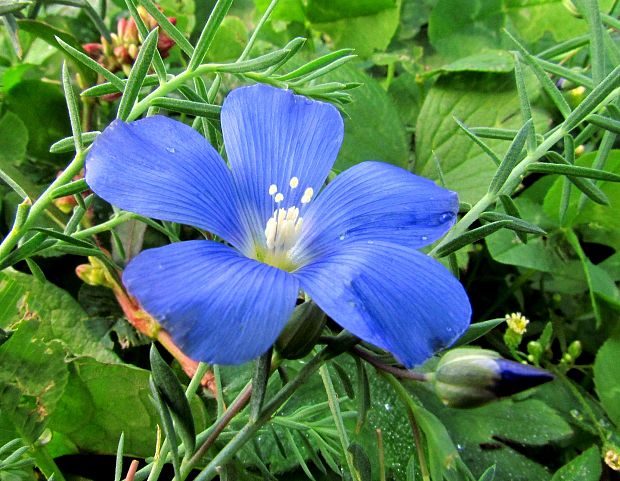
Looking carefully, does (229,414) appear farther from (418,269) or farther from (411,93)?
(411,93)

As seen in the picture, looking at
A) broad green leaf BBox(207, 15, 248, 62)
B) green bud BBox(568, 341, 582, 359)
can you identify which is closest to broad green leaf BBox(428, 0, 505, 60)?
broad green leaf BBox(207, 15, 248, 62)

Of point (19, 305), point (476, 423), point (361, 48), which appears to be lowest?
point (476, 423)

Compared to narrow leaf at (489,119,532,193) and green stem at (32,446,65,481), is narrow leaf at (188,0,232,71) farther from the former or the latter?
→ green stem at (32,446,65,481)

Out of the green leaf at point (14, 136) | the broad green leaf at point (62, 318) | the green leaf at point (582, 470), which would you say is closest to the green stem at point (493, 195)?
the green leaf at point (582, 470)

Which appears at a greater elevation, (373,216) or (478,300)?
(373,216)

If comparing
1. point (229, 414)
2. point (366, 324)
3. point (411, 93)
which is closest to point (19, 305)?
point (229, 414)

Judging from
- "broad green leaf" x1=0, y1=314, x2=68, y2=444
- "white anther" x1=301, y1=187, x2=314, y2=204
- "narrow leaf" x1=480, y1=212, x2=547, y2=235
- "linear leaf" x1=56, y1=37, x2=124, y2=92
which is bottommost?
"broad green leaf" x1=0, y1=314, x2=68, y2=444

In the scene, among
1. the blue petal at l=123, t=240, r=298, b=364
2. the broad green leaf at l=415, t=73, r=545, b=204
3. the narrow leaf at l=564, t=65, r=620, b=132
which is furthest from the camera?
the broad green leaf at l=415, t=73, r=545, b=204
